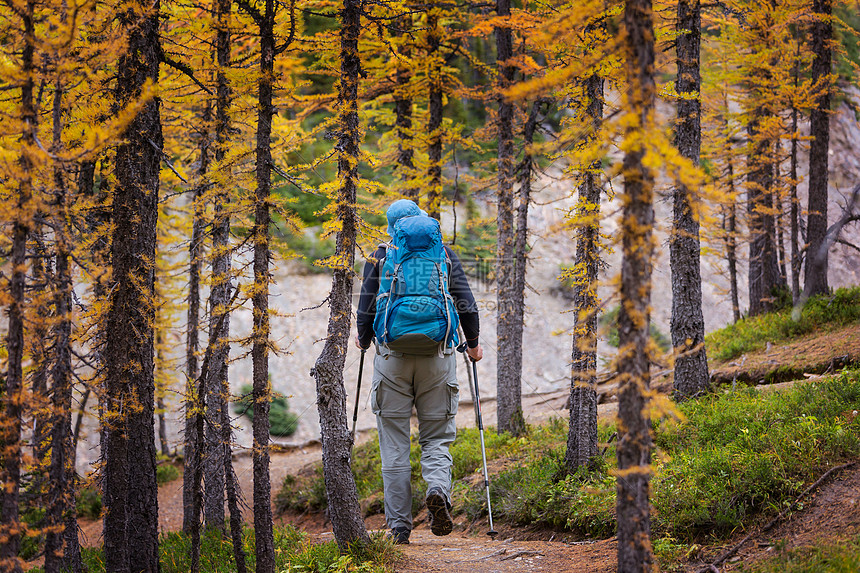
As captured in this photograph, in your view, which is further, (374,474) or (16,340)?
(374,474)

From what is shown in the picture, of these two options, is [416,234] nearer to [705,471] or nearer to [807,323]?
[705,471]

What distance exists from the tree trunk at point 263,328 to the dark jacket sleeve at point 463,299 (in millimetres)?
1731

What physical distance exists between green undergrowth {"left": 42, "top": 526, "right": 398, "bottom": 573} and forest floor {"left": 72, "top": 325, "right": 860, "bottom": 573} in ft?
0.78

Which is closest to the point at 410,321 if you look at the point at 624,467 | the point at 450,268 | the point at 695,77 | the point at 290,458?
the point at 450,268

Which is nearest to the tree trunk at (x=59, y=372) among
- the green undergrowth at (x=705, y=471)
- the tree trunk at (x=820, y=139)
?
the green undergrowth at (x=705, y=471)

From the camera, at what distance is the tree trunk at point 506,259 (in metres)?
11.1

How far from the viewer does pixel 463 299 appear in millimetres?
5648

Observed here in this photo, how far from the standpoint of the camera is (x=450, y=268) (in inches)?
220

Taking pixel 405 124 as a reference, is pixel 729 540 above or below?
below

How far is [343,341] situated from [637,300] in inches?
124

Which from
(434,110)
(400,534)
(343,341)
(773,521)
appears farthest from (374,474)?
(773,521)

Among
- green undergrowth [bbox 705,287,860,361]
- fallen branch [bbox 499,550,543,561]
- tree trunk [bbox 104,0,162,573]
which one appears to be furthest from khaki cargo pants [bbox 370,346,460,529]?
green undergrowth [bbox 705,287,860,361]

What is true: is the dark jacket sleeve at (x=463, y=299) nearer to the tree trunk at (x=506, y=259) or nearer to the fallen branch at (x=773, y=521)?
the fallen branch at (x=773, y=521)

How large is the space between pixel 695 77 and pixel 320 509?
9.51 m
